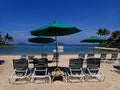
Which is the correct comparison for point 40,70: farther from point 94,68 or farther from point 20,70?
point 94,68

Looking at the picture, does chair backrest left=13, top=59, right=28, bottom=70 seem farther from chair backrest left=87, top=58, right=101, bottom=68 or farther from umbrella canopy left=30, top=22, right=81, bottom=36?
chair backrest left=87, top=58, right=101, bottom=68

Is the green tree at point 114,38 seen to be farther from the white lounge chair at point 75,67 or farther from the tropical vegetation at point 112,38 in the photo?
the white lounge chair at point 75,67

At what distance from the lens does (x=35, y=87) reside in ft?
17.4

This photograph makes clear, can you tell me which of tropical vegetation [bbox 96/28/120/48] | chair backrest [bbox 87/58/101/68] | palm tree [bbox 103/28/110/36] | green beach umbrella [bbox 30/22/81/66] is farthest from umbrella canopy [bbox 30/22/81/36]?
palm tree [bbox 103/28/110/36]

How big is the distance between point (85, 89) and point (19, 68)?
2776mm

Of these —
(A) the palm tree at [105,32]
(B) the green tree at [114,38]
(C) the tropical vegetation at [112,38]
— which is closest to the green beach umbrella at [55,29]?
Answer: (C) the tropical vegetation at [112,38]

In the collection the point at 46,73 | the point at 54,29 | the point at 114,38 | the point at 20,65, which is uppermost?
the point at 114,38

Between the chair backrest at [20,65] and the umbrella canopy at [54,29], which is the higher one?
the umbrella canopy at [54,29]

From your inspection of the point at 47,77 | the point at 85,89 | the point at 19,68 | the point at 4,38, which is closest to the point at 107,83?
the point at 85,89

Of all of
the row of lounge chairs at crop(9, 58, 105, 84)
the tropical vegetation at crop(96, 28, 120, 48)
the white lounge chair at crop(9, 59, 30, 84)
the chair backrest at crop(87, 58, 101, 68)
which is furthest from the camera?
the tropical vegetation at crop(96, 28, 120, 48)

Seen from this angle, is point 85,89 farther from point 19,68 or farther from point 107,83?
point 19,68

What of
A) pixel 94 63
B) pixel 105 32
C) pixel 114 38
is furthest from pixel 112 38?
pixel 94 63

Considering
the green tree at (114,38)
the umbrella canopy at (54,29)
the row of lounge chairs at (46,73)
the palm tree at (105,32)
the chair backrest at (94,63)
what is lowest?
the row of lounge chairs at (46,73)

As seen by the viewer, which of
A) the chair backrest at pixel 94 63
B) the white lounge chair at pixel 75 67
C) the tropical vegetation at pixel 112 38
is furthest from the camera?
the tropical vegetation at pixel 112 38
